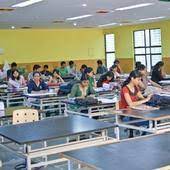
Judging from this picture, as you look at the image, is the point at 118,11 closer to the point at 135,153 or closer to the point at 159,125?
the point at 159,125

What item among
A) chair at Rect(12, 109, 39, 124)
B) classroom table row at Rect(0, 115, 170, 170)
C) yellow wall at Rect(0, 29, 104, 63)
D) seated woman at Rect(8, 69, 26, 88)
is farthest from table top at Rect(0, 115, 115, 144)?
yellow wall at Rect(0, 29, 104, 63)

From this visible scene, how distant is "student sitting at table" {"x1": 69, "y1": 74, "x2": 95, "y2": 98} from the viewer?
21.1ft

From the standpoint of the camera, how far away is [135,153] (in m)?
2.76

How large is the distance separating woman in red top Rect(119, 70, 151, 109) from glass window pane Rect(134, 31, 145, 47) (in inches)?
401

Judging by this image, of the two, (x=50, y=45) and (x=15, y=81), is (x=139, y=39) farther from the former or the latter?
(x=15, y=81)

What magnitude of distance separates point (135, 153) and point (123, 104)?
8.81 ft

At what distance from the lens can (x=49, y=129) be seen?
376cm

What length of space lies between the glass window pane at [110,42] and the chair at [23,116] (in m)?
13.1

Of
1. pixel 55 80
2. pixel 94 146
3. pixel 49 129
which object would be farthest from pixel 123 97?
pixel 55 80

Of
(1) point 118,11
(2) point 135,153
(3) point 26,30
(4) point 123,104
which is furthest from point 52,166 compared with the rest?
(3) point 26,30

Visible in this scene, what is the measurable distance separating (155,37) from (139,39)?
85 cm

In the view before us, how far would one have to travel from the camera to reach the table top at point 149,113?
4379 mm

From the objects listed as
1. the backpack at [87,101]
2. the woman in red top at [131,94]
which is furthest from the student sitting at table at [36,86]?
the woman in red top at [131,94]

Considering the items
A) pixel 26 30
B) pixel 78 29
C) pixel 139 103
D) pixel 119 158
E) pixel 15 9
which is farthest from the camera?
pixel 78 29
